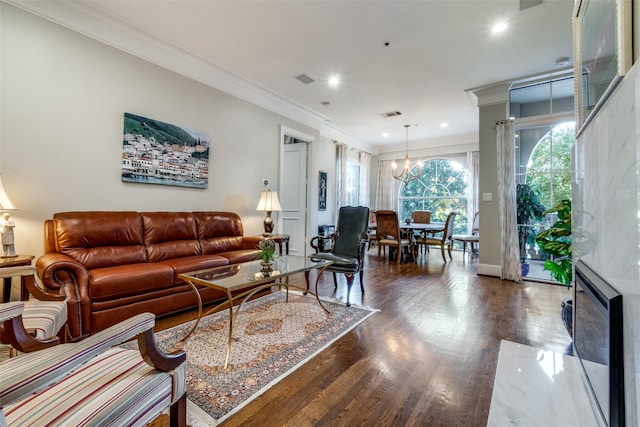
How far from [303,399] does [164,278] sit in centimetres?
173

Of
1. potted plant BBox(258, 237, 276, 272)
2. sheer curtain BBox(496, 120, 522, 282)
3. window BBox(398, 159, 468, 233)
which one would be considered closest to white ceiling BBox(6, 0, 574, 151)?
sheer curtain BBox(496, 120, 522, 282)

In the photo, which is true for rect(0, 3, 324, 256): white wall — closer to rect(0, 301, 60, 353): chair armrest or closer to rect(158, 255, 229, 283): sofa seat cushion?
rect(158, 255, 229, 283): sofa seat cushion

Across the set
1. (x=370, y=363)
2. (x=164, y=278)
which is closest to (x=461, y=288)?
(x=370, y=363)

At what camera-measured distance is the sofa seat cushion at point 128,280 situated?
2203mm

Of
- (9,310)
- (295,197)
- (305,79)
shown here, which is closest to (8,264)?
(9,310)

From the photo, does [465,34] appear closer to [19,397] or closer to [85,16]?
[85,16]

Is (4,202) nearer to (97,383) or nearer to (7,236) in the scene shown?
(7,236)

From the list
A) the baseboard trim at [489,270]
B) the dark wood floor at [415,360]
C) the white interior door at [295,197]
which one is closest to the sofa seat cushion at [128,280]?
the dark wood floor at [415,360]

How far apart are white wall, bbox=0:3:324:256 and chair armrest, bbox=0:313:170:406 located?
236 centimetres

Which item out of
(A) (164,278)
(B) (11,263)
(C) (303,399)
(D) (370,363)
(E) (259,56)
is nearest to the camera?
(C) (303,399)

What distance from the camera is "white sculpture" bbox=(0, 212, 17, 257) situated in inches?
88.4

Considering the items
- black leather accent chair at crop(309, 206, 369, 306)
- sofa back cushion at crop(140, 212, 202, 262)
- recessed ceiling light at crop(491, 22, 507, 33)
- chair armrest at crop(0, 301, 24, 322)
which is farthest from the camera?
black leather accent chair at crop(309, 206, 369, 306)

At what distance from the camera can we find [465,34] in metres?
3.03

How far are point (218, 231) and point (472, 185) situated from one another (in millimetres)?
6134
